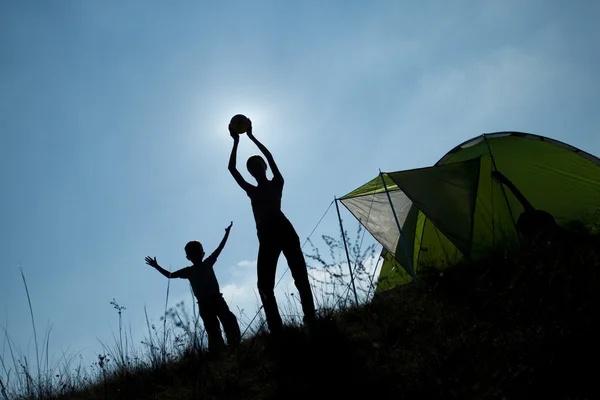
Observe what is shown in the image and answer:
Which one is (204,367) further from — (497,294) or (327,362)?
(497,294)

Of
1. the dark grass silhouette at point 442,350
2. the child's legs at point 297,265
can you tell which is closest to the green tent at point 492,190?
the child's legs at point 297,265

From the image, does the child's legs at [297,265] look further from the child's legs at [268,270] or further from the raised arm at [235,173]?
the raised arm at [235,173]

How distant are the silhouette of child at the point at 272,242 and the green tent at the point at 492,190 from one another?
5.67 feet

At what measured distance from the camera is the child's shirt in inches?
217

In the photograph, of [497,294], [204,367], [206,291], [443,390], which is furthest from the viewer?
[206,291]

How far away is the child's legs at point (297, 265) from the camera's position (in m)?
3.78

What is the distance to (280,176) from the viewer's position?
431 cm

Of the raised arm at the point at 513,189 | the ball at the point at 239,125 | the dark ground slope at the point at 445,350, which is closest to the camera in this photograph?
the dark ground slope at the point at 445,350

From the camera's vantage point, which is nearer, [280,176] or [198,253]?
[280,176]

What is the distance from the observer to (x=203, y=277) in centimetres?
558

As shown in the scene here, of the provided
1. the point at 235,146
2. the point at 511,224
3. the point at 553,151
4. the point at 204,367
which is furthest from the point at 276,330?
the point at 553,151

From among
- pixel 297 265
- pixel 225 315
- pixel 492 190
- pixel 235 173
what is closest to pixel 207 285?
pixel 225 315

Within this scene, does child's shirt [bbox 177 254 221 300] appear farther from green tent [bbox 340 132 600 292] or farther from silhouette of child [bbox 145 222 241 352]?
green tent [bbox 340 132 600 292]

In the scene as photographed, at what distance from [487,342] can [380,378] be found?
625 millimetres
